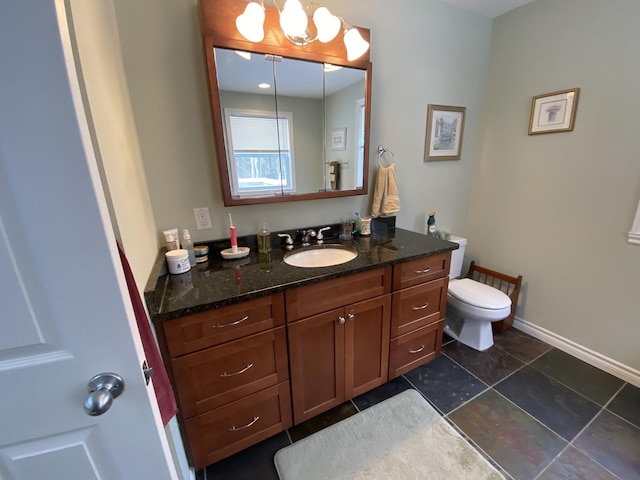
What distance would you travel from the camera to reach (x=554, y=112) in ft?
5.82

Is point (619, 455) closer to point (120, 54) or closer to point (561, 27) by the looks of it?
point (561, 27)

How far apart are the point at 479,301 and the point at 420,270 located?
67cm

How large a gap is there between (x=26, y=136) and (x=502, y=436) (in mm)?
1993

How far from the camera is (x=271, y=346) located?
117 centimetres

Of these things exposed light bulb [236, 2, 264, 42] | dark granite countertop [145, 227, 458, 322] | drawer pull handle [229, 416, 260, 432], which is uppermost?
exposed light bulb [236, 2, 264, 42]

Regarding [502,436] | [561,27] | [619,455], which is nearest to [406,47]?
[561,27]

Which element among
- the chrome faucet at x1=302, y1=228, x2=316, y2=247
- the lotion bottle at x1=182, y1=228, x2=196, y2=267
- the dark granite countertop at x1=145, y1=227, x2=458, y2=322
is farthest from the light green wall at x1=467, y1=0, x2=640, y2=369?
the lotion bottle at x1=182, y1=228, x2=196, y2=267

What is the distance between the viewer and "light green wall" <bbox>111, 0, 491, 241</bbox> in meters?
1.22

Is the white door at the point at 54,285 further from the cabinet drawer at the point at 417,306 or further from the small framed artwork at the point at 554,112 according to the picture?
the small framed artwork at the point at 554,112

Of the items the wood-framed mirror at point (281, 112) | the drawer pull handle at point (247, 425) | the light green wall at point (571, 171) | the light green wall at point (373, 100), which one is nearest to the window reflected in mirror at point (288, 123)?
the wood-framed mirror at point (281, 112)

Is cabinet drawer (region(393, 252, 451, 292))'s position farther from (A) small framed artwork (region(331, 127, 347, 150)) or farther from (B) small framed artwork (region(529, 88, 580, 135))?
(B) small framed artwork (region(529, 88, 580, 135))

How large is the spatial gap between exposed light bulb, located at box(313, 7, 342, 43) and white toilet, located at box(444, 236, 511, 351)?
5.56ft

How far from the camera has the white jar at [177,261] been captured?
3.95 feet

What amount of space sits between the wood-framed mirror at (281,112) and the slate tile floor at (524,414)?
1.25 meters
